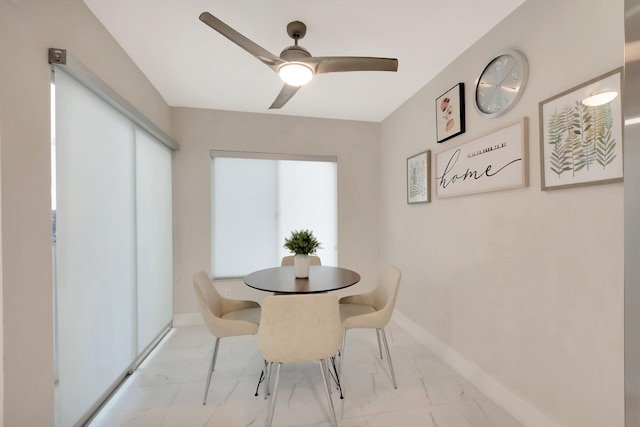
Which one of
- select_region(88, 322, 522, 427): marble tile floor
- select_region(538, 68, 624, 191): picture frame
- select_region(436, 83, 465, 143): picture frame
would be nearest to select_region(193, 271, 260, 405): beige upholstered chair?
select_region(88, 322, 522, 427): marble tile floor

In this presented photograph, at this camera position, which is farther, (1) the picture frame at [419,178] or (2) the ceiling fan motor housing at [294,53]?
(1) the picture frame at [419,178]

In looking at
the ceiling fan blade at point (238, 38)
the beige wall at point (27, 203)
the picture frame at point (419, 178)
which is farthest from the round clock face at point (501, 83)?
the beige wall at point (27, 203)

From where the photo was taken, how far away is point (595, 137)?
125cm

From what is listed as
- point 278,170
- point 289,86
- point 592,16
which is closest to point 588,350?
point 592,16

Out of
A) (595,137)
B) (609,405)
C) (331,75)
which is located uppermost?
(331,75)

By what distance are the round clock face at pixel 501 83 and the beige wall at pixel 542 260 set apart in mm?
44

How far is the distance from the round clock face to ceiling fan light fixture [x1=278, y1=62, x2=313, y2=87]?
1227mm

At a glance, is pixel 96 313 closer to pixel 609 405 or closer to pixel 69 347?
pixel 69 347

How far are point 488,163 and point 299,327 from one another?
63.9 inches

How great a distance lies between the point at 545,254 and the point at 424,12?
5.22 ft

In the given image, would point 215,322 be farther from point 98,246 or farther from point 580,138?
point 580,138

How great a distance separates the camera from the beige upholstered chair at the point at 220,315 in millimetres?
1754

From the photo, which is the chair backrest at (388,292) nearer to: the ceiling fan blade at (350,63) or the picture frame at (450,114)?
the picture frame at (450,114)

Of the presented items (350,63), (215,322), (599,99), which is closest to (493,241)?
(599,99)
